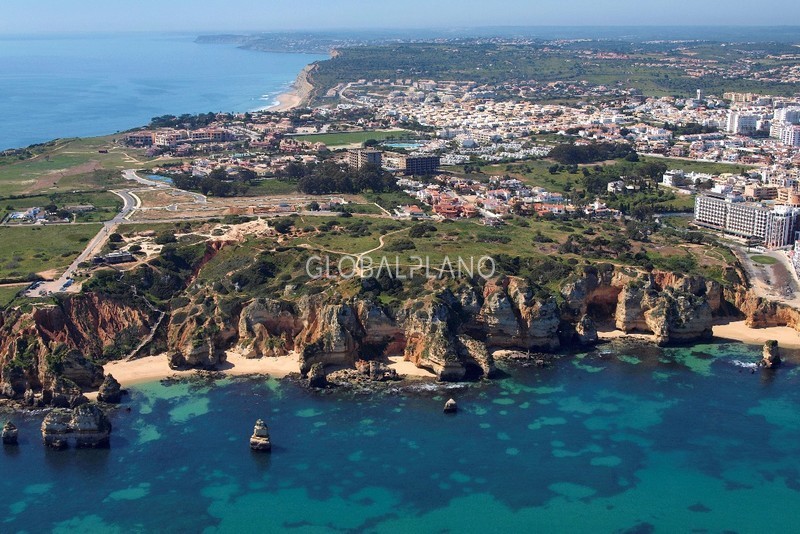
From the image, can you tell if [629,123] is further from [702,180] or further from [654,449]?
[654,449]

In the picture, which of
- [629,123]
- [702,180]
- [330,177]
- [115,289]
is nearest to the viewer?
[115,289]

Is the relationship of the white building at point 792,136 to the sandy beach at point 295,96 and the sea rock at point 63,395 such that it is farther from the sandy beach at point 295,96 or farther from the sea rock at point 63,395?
the sea rock at point 63,395

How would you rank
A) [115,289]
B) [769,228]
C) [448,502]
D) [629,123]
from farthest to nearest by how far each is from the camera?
[629,123] → [769,228] → [115,289] → [448,502]

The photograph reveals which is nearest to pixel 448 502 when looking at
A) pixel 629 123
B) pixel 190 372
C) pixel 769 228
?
pixel 190 372

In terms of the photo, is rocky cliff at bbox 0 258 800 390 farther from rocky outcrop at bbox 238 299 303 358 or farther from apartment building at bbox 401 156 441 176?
apartment building at bbox 401 156 441 176

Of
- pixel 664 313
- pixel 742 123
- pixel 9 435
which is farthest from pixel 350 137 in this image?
pixel 9 435

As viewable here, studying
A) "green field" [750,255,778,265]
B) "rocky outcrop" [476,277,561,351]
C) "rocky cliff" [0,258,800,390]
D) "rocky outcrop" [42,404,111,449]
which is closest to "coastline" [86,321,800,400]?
"rocky cliff" [0,258,800,390]
